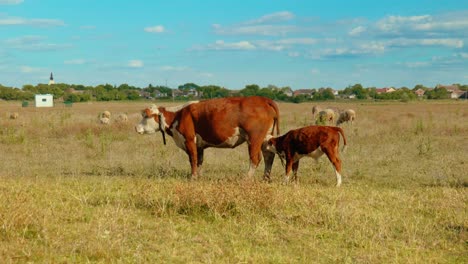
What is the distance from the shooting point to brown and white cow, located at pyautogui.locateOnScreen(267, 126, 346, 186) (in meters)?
11.2

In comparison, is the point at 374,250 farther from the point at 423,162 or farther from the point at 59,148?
the point at 59,148

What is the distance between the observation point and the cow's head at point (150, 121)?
505 inches

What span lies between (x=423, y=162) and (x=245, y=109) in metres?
5.78

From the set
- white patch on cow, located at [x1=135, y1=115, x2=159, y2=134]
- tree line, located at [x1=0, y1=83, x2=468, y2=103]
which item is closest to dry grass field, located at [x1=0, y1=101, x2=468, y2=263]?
white patch on cow, located at [x1=135, y1=115, x2=159, y2=134]

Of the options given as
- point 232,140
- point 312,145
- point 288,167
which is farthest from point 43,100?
point 312,145

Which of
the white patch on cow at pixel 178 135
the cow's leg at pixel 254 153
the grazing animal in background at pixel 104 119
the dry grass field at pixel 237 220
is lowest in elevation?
the dry grass field at pixel 237 220

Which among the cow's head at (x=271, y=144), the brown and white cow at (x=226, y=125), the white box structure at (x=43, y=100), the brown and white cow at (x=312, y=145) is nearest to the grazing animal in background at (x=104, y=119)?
the brown and white cow at (x=226, y=125)

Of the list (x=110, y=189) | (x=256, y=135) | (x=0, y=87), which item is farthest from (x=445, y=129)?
(x=0, y=87)

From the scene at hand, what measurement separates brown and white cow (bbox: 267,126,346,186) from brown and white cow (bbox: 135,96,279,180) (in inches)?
20.9

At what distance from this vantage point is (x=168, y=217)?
303 inches

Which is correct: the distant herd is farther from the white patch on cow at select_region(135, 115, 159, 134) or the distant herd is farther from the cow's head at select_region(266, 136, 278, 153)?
the white patch on cow at select_region(135, 115, 159, 134)

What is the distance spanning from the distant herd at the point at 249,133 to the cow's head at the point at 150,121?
127 mm

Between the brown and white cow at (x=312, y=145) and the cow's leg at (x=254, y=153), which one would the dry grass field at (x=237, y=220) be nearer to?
the brown and white cow at (x=312, y=145)

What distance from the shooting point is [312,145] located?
1131cm
